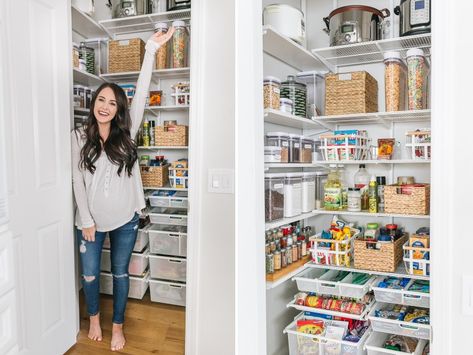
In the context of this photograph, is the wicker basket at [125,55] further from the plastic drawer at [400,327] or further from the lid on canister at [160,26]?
the plastic drawer at [400,327]

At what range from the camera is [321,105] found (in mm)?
2072

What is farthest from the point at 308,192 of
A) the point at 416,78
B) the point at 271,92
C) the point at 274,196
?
the point at 416,78

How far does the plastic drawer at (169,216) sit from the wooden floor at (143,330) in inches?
21.5

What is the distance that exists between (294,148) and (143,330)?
4.52 ft

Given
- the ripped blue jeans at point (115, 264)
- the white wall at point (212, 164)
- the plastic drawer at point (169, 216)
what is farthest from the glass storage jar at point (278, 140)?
the plastic drawer at point (169, 216)

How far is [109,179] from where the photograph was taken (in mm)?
2109

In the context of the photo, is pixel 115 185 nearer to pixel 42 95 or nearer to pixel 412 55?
pixel 42 95

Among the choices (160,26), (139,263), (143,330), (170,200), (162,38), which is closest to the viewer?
(162,38)

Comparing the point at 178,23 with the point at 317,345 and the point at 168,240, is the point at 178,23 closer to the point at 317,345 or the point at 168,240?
the point at 168,240

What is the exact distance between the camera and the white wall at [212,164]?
1768 mm
